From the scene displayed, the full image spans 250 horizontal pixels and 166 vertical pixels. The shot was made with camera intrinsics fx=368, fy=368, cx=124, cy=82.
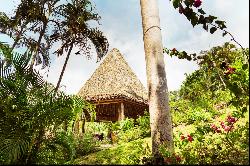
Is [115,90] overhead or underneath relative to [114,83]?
underneath

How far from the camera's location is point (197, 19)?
3334 millimetres

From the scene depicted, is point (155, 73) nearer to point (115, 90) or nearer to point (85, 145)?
point (85, 145)

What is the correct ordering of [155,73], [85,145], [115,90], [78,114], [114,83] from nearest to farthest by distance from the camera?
1. [155,73]
2. [78,114]
3. [85,145]
4. [115,90]
5. [114,83]

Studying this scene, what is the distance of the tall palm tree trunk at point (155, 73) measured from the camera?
4512mm

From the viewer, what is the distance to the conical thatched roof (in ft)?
59.0

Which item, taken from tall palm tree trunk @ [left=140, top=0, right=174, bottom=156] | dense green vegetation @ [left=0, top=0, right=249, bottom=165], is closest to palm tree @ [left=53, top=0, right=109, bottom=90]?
dense green vegetation @ [left=0, top=0, right=249, bottom=165]

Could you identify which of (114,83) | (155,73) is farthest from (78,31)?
(155,73)

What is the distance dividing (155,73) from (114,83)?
557 inches

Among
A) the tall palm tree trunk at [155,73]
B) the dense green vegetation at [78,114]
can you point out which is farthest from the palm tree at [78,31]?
the tall palm tree trunk at [155,73]

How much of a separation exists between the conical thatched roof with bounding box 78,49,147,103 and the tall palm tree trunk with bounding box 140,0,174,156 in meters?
12.3

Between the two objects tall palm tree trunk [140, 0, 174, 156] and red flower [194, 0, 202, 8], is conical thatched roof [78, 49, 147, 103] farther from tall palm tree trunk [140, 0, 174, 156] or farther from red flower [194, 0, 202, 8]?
red flower [194, 0, 202, 8]

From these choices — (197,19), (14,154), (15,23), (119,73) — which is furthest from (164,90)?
(119,73)

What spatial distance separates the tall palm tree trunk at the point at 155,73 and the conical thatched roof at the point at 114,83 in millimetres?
12312

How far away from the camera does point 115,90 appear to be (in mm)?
18094
